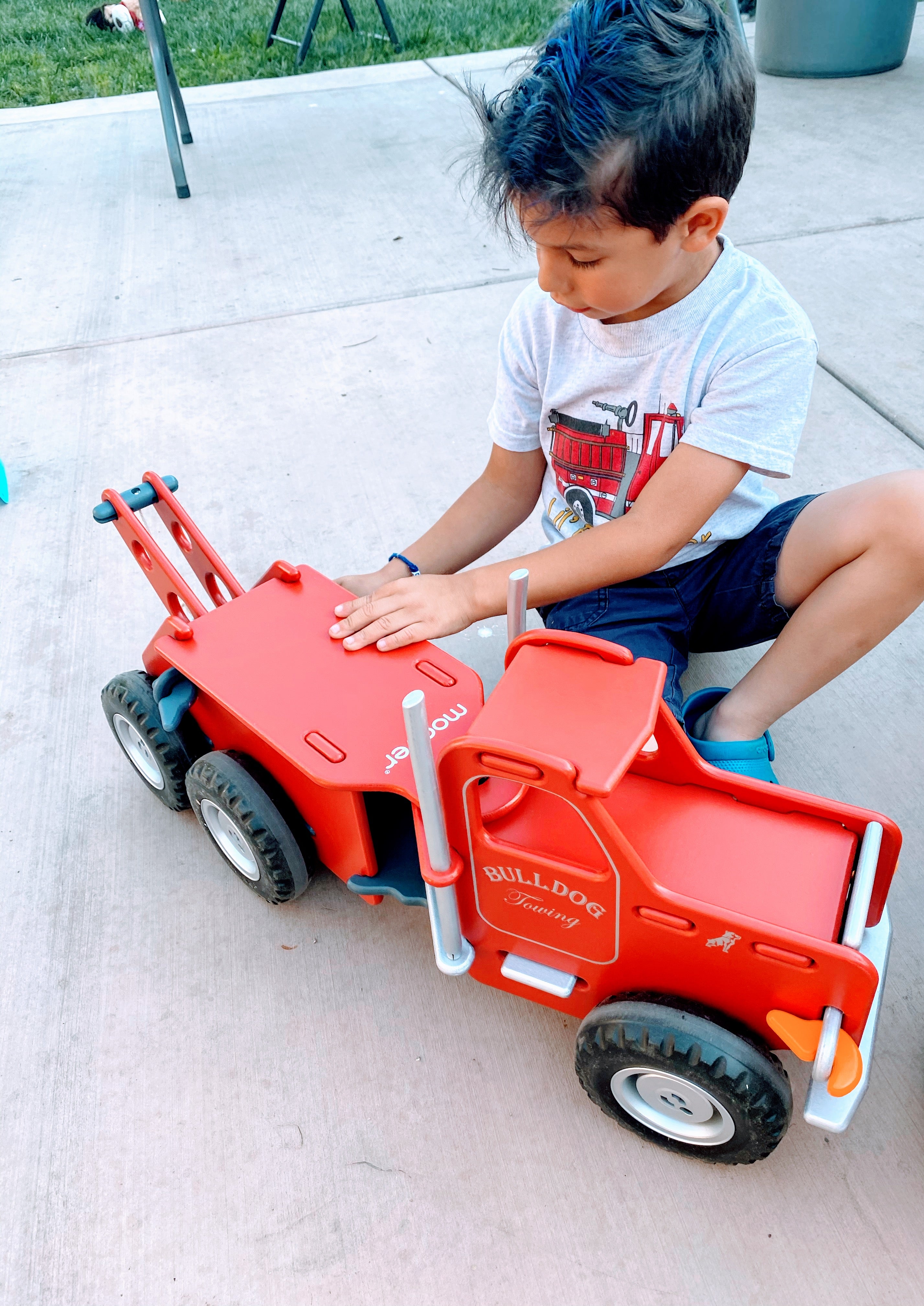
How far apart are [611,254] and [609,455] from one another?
0.33 m

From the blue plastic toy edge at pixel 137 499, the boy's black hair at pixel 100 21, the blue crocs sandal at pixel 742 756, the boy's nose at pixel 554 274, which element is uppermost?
the boy's nose at pixel 554 274

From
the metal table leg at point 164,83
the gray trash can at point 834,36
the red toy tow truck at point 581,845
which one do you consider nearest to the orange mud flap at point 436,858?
the red toy tow truck at point 581,845

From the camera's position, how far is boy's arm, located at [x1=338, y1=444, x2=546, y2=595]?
4.75 ft

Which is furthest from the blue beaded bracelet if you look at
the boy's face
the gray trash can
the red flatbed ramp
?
the gray trash can

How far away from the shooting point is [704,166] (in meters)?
0.94

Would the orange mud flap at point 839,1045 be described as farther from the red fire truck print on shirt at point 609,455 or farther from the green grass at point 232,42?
the green grass at point 232,42

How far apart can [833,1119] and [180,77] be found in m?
5.11

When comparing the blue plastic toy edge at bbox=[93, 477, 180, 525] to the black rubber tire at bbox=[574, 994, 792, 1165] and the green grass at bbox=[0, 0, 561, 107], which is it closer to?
the black rubber tire at bbox=[574, 994, 792, 1165]

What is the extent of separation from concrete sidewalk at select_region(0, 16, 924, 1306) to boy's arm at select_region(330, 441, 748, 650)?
0.38 m

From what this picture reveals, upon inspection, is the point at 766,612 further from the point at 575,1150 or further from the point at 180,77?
the point at 180,77

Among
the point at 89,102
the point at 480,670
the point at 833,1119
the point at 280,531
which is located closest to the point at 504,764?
the point at 833,1119

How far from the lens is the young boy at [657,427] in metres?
0.91

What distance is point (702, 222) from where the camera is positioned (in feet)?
3.26

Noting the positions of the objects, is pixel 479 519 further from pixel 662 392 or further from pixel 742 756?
pixel 742 756
